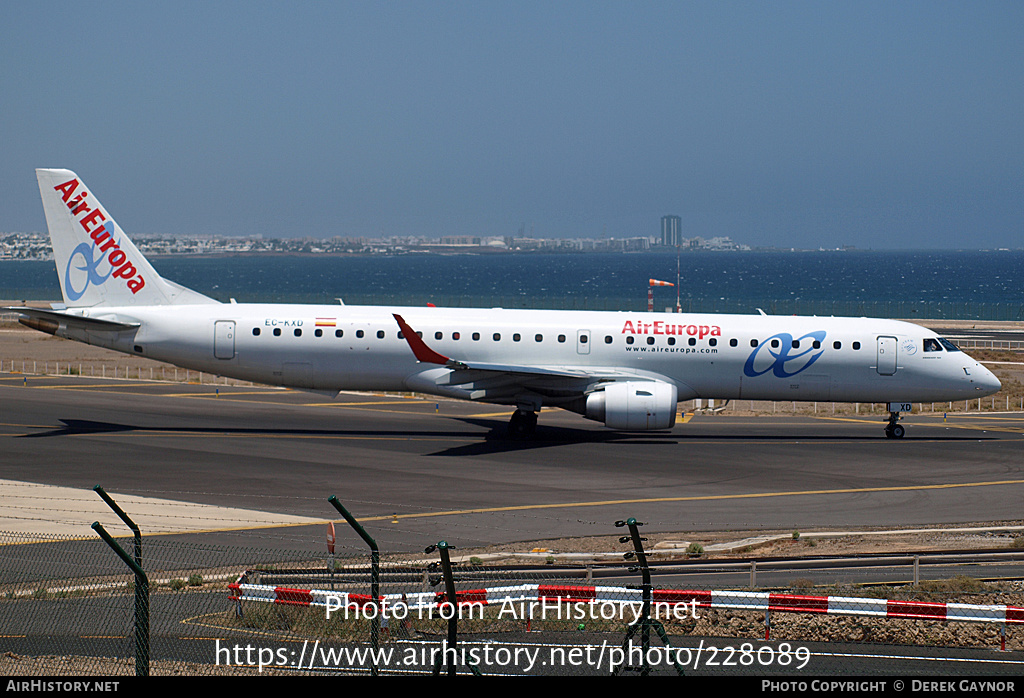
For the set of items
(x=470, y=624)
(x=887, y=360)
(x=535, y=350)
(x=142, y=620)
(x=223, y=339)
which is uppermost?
(x=223, y=339)

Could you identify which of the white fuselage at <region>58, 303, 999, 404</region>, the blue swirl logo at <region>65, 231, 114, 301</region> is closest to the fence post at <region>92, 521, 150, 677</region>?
the white fuselage at <region>58, 303, 999, 404</region>

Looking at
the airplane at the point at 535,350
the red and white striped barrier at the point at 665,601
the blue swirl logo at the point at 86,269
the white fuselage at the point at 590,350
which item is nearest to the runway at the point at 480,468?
the airplane at the point at 535,350

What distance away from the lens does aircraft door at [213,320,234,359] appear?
34.3m

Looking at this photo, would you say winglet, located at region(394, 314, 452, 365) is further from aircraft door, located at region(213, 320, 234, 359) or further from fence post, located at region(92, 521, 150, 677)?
fence post, located at region(92, 521, 150, 677)

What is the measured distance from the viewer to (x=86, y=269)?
3528 cm

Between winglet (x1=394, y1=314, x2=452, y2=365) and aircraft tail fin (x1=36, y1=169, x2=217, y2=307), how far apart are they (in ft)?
29.5

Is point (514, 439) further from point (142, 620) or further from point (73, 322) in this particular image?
point (142, 620)

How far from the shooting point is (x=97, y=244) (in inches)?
1391

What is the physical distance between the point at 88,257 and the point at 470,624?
26652mm

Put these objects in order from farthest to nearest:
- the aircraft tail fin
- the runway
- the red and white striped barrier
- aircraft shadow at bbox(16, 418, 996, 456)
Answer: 1. the aircraft tail fin
2. aircraft shadow at bbox(16, 418, 996, 456)
3. the runway
4. the red and white striped barrier

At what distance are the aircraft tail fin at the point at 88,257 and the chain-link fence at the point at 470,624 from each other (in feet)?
65.6

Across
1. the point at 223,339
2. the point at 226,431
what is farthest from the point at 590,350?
the point at 226,431

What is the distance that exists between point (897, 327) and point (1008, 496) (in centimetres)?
1022

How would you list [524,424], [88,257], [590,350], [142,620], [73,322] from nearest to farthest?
[142,620], [73,322], [524,424], [590,350], [88,257]
